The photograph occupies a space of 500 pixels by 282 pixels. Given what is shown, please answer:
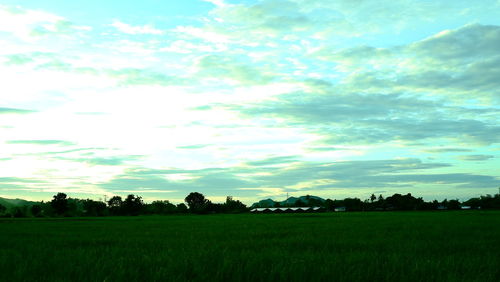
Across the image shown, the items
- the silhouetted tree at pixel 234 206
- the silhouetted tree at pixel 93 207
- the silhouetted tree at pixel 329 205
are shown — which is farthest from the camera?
the silhouetted tree at pixel 329 205

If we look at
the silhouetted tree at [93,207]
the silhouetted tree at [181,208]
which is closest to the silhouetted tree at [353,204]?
the silhouetted tree at [181,208]

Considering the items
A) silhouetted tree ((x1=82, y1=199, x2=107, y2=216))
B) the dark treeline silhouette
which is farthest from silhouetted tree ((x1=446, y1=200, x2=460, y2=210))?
silhouetted tree ((x1=82, y1=199, x2=107, y2=216))

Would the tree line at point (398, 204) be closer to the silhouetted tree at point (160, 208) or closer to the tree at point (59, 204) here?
the silhouetted tree at point (160, 208)

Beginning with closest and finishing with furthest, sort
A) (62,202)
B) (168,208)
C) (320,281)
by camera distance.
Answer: (320,281)
(62,202)
(168,208)

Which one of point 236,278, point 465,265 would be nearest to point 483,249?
point 465,265

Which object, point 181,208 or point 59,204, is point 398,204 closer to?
point 181,208

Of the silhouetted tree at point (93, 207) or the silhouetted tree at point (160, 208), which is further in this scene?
the silhouetted tree at point (160, 208)

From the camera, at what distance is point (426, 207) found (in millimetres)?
145125

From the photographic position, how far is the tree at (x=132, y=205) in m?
125

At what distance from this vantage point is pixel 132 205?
131500 mm

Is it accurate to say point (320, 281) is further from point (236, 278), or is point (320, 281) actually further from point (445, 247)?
Answer: point (445, 247)

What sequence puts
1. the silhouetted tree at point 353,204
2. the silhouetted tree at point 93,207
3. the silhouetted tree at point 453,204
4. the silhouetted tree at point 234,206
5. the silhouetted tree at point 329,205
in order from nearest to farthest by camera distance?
the silhouetted tree at point 93,207, the silhouetted tree at point 234,206, the silhouetted tree at point 453,204, the silhouetted tree at point 329,205, the silhouetted tree at point 353,204

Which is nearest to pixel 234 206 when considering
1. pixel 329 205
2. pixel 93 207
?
pixel 329 205

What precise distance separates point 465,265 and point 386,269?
148 centimetres
